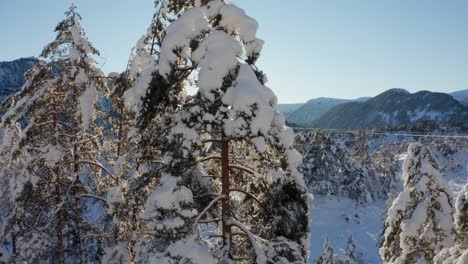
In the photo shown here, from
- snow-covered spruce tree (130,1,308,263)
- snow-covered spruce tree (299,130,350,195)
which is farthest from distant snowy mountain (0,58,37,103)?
snow-covered spruce tree (130,1,308,263)

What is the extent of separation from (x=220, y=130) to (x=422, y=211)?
769 cm

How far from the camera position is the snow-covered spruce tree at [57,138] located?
11.3 meters

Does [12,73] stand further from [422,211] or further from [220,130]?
[220,130]

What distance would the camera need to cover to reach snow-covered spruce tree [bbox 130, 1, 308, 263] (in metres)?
6.38

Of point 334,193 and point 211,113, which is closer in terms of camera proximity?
point 211,113

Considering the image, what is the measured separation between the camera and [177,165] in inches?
262

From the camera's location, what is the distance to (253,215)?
8.34 meters

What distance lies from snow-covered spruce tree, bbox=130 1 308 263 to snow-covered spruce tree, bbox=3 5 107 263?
17.0 ft

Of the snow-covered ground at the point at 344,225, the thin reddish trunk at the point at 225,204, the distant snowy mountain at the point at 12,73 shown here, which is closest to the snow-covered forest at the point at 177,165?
the thin reddish trunk at the point at 225,204

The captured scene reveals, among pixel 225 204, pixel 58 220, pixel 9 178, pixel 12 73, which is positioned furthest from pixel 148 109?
pixel 12 73

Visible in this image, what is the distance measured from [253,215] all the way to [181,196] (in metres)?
2.25

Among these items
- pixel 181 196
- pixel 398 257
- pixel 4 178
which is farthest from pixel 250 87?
pixel 4 178

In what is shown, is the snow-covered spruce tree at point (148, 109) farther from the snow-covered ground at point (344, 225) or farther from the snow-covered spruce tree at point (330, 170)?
the snow-covered spruce tree at point (330, 170)

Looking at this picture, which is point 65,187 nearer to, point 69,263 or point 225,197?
point 69,263
